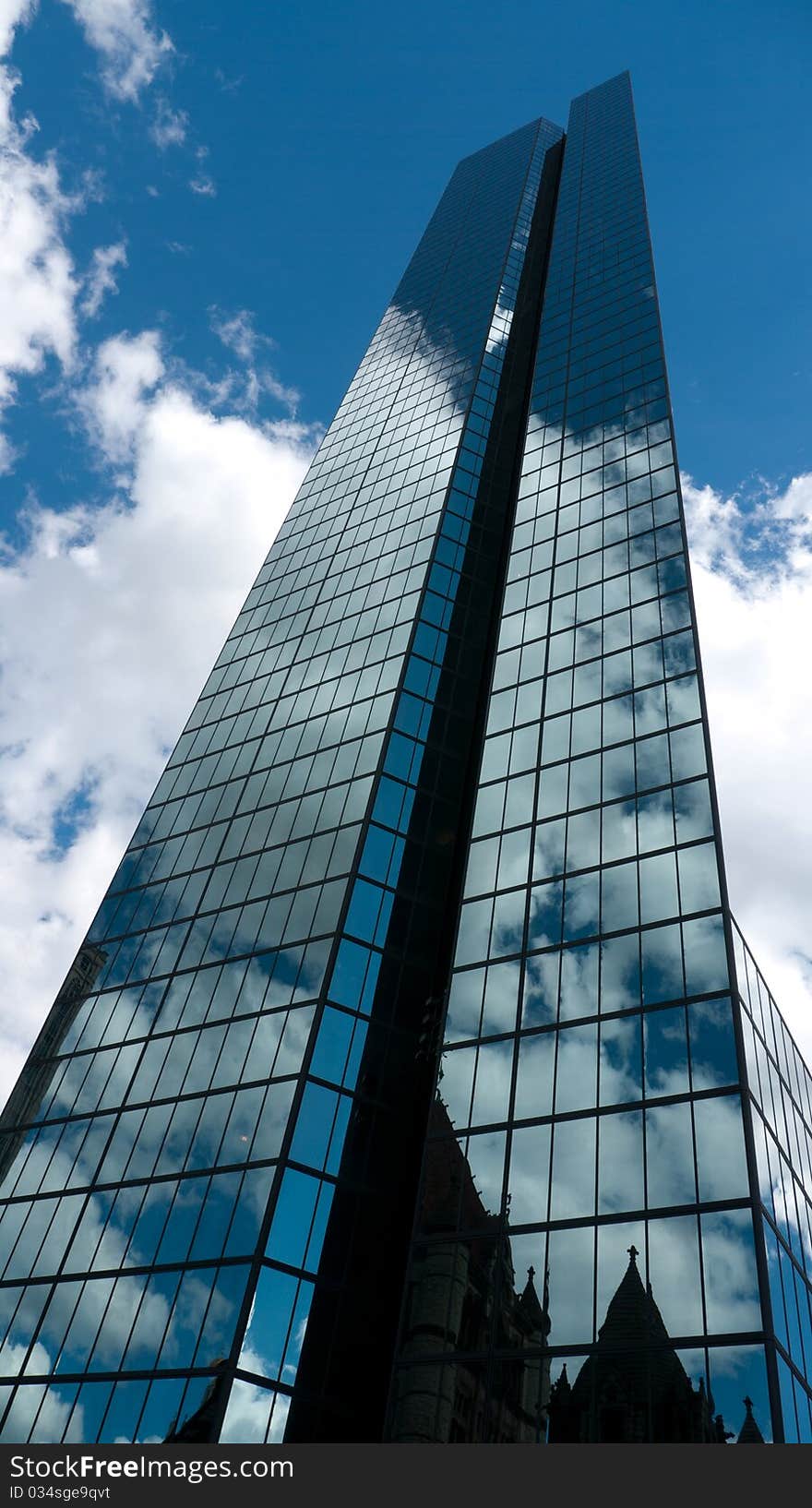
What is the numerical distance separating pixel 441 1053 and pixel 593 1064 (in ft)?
21.7

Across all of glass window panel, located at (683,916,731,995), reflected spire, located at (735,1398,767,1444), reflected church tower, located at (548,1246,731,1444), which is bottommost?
reflected spire, located at (735,1398,767,1444)

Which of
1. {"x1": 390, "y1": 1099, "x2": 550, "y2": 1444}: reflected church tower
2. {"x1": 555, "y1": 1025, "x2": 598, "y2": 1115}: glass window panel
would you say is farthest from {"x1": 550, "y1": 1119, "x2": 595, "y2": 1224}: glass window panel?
{"x1": 390, "y1": 1099, "x2": 550, "y2": 1444}: reflected church tower

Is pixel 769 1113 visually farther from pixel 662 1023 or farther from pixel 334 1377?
pixel 334 1377

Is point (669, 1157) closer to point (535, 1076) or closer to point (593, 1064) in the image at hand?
point (593, 1064)

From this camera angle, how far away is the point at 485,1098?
123ft

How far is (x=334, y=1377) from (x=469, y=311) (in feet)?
252

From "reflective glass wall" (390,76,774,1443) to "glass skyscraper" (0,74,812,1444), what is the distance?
116 mm

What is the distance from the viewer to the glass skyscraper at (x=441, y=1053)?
31266 millimetres

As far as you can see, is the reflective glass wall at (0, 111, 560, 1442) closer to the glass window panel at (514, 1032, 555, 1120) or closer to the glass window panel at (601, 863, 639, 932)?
the glass window panel at (514, 1032, 555, 1120)

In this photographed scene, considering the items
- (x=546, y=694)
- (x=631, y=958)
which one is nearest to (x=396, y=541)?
(x=546, y=694)

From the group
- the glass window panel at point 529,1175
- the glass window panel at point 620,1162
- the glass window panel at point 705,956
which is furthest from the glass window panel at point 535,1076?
the glass window panel at point 705,956

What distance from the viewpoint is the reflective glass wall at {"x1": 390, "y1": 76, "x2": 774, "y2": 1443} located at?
2941 cm

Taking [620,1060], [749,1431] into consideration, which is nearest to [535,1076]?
[620,1060]

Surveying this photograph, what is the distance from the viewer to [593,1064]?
35.8 metres
